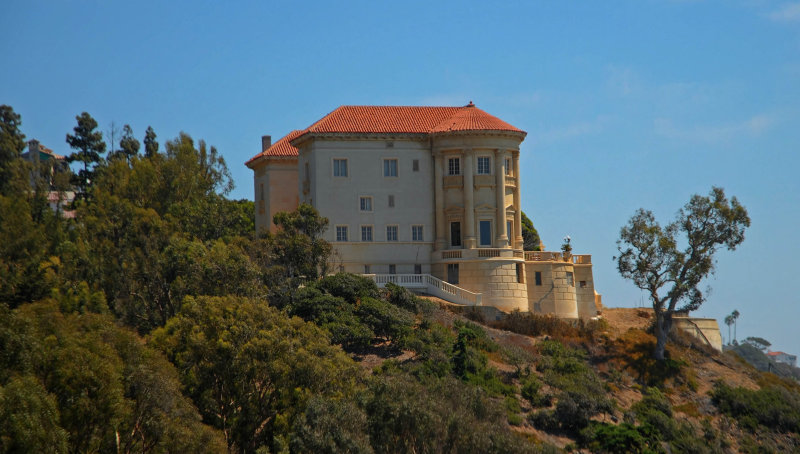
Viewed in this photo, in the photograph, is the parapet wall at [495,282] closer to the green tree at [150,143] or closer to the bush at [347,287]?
the bush at [347,287]

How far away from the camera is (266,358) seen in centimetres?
3859

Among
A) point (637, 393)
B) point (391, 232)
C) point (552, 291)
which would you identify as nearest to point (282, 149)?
point (391, 232)

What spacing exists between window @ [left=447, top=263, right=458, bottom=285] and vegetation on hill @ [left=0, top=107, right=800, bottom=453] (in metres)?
4.14

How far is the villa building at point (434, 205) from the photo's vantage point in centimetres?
6334

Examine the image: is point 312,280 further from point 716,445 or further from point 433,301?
point 716,445

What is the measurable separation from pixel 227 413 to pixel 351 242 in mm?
25716

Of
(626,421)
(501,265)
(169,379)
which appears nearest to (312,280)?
(501,265)

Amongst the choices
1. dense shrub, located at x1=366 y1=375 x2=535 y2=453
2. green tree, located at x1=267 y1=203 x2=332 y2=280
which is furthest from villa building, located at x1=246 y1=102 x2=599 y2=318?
dense shrub, located at x1=366 y1=375 x2=535 y2=453

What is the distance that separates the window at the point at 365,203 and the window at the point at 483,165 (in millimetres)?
6767

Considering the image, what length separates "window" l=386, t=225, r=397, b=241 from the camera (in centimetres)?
6412

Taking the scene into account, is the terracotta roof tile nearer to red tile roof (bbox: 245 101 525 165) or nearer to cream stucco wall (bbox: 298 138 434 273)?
red tile roof (bbox: 245 101 525 165)

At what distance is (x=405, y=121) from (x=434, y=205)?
5.72m

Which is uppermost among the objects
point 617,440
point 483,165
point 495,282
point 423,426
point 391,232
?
point 483,165

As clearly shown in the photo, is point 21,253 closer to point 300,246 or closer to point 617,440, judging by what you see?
point 300,246
